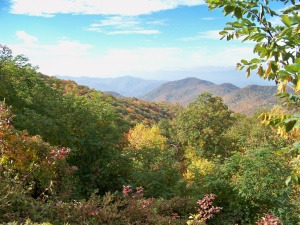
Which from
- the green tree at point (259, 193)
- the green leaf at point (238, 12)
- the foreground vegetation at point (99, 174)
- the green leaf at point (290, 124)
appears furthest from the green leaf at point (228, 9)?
the green tree at point (259, 193)

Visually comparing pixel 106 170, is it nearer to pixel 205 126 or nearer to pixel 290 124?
pixel 290 124

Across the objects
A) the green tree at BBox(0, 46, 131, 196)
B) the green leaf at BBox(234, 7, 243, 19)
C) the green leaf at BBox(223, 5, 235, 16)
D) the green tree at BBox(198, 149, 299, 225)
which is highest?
the green leaf at BBox(223, 5, 235, 16)

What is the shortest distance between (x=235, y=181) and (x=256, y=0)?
9.87 meters

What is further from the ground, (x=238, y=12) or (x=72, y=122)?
(x=238, y=12)

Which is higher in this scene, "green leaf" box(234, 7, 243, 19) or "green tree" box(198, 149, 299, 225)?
"green leaf" box(234, 7, 243, 19)

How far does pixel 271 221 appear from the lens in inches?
203

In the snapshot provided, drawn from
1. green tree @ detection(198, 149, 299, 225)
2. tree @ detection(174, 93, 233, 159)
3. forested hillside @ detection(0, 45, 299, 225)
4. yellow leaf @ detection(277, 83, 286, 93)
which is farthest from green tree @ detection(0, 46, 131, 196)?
tree @ detection(174, 93, 233, 159)

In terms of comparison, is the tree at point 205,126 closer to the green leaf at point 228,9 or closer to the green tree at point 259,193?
the green tree at point 259,193

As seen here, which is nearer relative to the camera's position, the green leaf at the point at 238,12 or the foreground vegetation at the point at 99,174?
the green leaf at the point at 238,12

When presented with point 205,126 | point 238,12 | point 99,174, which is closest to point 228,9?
point 238,12

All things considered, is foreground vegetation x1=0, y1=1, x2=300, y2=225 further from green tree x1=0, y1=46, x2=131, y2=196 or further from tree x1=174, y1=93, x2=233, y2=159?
tree x1=174, y1=93, x2=233, y2=159

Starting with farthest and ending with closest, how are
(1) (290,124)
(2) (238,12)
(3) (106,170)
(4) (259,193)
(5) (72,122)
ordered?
(5) (72,122)
(3) (106,170)
(4) (259,193)
(2) (238,12)
(1) (290,124)

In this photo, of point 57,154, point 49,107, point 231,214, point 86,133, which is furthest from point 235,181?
point 49,107

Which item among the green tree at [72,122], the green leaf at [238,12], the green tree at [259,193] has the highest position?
the green leaf at [238,12]
